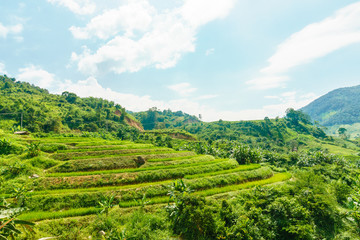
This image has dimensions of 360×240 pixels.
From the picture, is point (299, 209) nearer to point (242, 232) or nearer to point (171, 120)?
point (242, 232)

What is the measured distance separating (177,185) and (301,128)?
138 meters

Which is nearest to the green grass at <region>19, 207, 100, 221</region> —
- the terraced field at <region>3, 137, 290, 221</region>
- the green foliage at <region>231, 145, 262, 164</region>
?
the terraced field at <region>3, 137, 290, 221</region>

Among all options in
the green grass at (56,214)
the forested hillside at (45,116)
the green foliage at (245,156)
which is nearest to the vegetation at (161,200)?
the green grass at (56,214)

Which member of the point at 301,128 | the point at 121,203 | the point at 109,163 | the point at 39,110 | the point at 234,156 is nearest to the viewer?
the point at 121,203

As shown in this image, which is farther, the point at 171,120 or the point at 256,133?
the point at 171,120

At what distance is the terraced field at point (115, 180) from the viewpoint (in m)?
14.9

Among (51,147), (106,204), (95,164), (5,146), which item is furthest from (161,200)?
(5,146)

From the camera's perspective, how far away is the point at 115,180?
19.7 metres

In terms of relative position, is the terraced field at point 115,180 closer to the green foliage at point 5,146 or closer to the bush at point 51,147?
the bush at point 51,147

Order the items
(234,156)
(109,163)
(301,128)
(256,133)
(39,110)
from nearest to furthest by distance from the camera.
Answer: (109,163) < (234,156) < (39,110) < (256,133) < (301,128)

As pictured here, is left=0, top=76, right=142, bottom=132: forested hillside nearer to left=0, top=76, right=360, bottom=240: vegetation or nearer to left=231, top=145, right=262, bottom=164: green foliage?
left=0, top=76, right=360, bottom=240: vegetation

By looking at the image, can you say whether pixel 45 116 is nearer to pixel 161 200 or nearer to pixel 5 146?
pixel 5 146

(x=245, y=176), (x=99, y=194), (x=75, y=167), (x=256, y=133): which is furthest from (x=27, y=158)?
(x=256, y=133)

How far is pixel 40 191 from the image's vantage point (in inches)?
642
